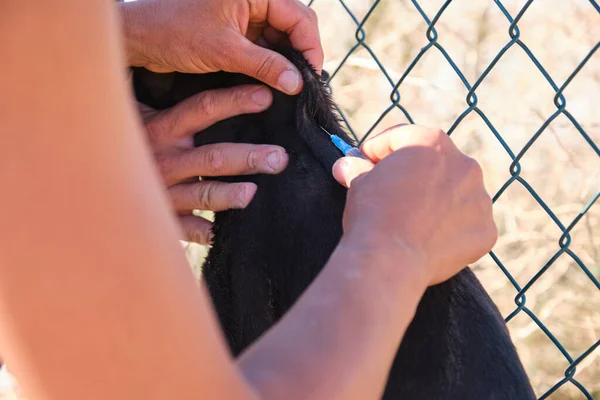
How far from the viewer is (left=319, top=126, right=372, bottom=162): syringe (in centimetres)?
108

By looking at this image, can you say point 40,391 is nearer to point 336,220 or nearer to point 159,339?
point 159,339

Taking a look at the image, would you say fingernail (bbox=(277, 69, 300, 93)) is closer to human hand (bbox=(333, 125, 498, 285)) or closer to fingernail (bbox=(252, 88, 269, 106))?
fingernail (bbox=(252, 88, 269, 106))

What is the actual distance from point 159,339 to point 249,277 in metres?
0.55

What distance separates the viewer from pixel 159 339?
55 centimetres

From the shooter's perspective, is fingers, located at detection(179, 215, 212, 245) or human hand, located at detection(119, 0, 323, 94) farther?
fingers, located at detection(179, 215, 212, 245)

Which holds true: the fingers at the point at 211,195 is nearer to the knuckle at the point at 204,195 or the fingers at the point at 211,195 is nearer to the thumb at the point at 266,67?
the knuckle at the point at 204,195

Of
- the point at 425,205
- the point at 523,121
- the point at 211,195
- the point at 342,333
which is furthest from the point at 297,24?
the point at 523,121

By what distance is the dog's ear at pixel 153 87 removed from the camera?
1355mm

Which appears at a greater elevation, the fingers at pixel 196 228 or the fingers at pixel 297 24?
the fingers at pixel 297 24

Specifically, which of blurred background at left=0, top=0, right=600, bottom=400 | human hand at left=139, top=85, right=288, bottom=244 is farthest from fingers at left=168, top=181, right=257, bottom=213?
blurred background at left=0, top=0, right=600, bottom=400

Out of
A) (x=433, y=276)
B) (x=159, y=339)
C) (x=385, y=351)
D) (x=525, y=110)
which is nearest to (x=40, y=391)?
(x=159, y=339)

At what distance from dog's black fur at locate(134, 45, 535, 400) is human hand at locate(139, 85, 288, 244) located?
0.02 metres

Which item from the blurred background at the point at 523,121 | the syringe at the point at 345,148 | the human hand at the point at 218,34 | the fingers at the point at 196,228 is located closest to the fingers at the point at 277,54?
the human hand at the point at 218,34

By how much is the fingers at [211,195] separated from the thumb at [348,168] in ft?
0.58
